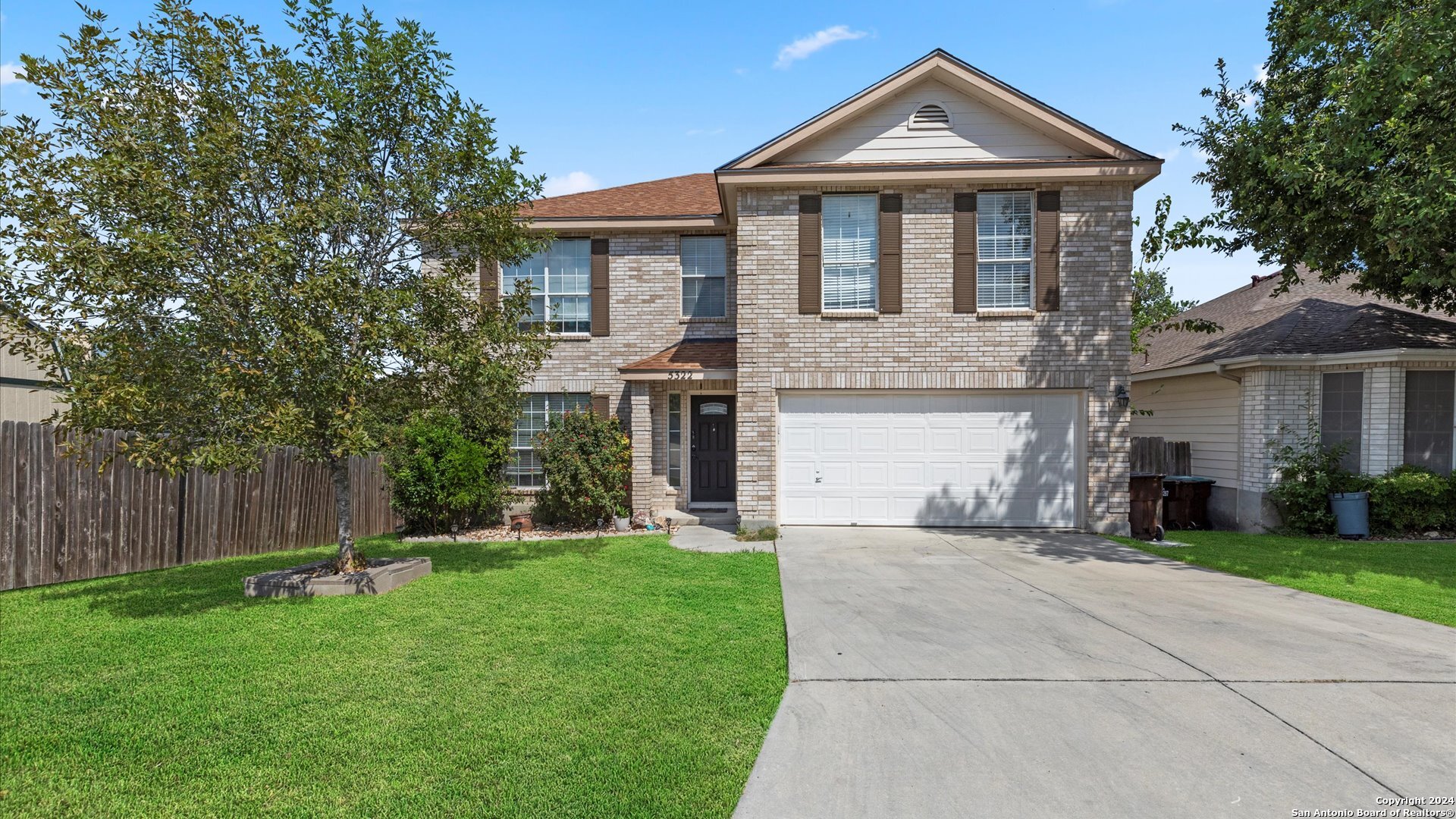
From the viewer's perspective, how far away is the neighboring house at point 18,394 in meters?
14.6

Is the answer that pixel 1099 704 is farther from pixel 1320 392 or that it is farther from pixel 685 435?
pixel 1320 392

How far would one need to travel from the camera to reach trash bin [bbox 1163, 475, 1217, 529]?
13.9m

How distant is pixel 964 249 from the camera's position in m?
11.5

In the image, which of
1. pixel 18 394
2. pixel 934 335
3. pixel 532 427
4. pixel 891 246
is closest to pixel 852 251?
pixel 891 246

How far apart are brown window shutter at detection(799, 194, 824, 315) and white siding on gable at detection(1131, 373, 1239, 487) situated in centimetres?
887

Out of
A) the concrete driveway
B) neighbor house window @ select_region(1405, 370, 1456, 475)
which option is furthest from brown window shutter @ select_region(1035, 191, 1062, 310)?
neighbor house window @ select_region(1405, 370, 1456, 475)

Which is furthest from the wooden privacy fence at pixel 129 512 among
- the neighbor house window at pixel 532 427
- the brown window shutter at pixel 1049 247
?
the brown window shutter at pixel 1049 247

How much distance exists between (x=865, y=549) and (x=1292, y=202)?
936 cm

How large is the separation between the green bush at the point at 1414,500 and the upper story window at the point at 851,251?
31.6 ft

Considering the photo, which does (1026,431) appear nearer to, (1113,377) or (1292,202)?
(1113,377)

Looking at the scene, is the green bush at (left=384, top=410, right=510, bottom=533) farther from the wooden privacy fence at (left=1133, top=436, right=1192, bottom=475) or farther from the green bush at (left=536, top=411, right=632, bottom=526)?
the wooden privacy fence at (left=1133, top=436, right=1192, bottom=475)

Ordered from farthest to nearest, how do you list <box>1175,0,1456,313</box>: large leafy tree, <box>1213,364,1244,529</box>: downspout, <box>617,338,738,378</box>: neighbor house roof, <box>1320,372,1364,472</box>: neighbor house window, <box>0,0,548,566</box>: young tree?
<box>1213,364,1244,529</box>: downspout < <box>1320,372,1364,472</box>: neighbor house window < <box>617,338,738,378</box>: neighbor house roof < <box>1175,0,1456,313</box>: large leafy tree < <box>0,0,548,566</box>: young tree

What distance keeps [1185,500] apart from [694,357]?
10.3 m

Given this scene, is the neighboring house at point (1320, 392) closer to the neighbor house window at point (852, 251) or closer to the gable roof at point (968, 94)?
the gable roof at point (968, 94)
